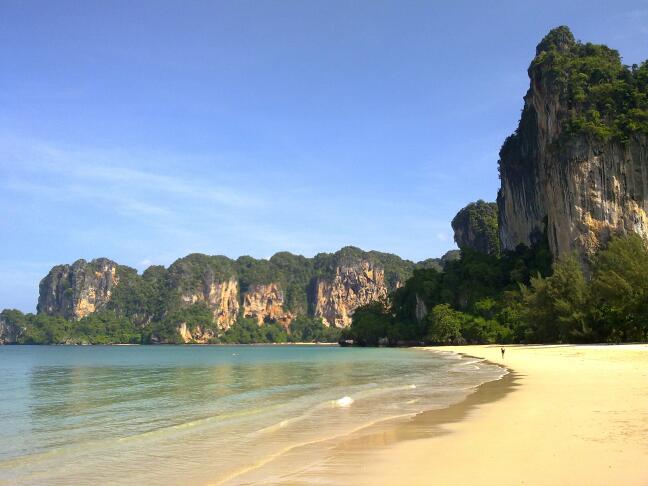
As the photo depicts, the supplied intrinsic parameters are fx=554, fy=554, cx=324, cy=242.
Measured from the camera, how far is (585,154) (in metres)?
71.7

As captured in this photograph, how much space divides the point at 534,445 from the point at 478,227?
13891cm

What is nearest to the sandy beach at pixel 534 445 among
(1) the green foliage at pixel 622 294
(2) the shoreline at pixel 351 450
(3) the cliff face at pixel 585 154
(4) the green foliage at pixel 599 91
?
(2) the shoreline at pixel 351 450

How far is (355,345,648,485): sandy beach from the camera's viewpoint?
7125 millimetres

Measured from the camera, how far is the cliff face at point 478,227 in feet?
460

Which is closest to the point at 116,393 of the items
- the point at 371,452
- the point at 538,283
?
the point at 371,452

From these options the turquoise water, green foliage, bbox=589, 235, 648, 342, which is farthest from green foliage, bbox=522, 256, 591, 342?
the turquoise water

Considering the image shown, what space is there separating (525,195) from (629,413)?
310ft

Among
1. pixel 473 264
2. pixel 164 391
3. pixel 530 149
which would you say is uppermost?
pixel 530 149

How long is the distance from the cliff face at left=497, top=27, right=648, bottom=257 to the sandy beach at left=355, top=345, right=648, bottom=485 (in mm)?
59813

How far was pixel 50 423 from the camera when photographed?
47.6 feet

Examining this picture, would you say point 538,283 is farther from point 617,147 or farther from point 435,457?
point 435,457

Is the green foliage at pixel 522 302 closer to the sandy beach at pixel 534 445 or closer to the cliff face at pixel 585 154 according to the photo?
the cliff face at pixel 585 154

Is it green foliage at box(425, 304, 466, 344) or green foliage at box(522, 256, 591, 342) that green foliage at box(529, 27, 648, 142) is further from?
green foliage at box(425, 304, 466, 344)

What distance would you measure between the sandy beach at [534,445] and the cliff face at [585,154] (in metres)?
59.8
